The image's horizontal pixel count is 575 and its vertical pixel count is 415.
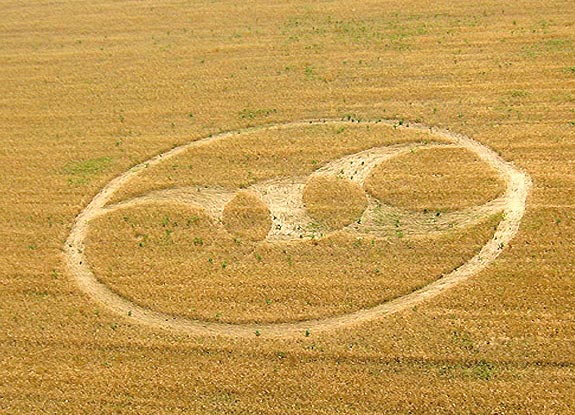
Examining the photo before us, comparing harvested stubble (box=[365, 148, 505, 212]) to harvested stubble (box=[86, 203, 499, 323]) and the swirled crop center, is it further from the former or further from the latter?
harvested stubble (box=[86, 203, 499, 323])

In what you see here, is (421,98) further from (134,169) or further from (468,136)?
(134,169)

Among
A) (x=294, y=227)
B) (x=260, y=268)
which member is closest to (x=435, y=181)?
(x=294, y=227)

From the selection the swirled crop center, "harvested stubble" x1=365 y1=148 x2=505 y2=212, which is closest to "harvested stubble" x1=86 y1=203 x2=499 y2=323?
the swirled crop center

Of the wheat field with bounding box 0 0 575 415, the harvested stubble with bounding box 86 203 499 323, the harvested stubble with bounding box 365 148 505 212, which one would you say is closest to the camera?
the wheat field with bounding box 0 0 575 415

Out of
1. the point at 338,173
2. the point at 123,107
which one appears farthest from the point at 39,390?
the point at 123,107

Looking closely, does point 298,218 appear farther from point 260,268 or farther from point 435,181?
point 435,181

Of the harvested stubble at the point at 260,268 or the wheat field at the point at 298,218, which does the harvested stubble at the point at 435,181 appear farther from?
the harvested stubble at the point at 260,268
